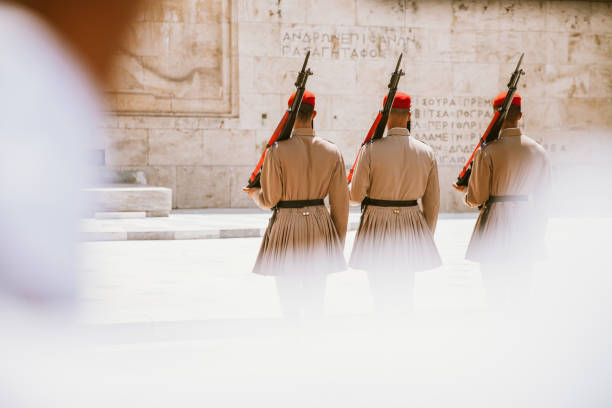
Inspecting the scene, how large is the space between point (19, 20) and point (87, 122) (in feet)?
7.51

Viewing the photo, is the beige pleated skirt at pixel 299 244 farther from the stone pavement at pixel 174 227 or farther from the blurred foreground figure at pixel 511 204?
the stone pavement at pixel 174 227

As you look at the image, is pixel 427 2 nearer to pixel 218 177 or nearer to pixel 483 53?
pixel 483 53

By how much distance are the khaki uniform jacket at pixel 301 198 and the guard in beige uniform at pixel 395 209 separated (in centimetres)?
28

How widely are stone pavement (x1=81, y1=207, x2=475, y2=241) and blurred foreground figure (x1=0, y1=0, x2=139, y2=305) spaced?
81 cm

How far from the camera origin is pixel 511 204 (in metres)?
5.09

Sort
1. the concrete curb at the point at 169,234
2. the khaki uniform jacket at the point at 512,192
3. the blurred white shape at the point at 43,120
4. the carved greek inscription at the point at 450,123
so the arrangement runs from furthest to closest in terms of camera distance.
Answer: the carved greek inscription at the point at 450,123 → the blurred white shape at the point at 43,120 → the concrete curb at the point at 169,234 → the khaki uniform jacket at the point at 512,192

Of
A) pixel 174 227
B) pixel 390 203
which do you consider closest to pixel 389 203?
pixel 390 203

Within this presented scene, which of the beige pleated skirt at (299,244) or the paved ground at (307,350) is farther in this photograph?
the beige pleated skirt at (299,244)

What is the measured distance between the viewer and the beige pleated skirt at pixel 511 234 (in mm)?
5051

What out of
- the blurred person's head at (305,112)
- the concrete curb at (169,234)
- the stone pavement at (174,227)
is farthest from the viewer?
the stone pavement at (174,227)

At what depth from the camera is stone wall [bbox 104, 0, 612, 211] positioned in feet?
47.6

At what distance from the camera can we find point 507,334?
4730mm

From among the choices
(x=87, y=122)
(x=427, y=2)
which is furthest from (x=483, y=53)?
(x=87, y=122)

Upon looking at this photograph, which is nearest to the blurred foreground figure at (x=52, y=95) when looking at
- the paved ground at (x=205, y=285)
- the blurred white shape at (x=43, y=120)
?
the blurred white shape at (x=43, y=120)
